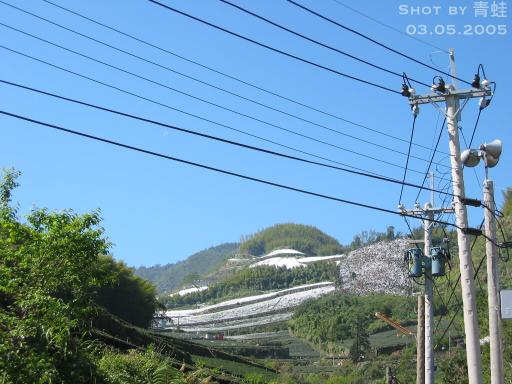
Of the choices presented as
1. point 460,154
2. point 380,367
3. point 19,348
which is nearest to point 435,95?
point 460,154

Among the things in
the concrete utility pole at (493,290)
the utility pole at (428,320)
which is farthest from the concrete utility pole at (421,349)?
the concrete utility pole at (493,290)

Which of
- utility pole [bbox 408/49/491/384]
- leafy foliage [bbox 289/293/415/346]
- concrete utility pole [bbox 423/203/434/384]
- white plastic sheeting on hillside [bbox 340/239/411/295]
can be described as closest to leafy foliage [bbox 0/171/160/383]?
utility pole [bbox 408/49/491/384]

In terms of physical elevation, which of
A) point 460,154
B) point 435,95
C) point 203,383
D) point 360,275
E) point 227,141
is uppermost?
point 360,275

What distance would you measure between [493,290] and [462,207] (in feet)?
7.83

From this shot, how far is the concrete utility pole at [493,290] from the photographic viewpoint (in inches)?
626

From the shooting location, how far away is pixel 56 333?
1416 centimetres

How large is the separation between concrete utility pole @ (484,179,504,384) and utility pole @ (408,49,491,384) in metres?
1.69

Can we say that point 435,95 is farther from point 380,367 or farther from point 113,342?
point 380,367

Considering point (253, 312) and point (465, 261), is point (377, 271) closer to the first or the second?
point (253, 312)

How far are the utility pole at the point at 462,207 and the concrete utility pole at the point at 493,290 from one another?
1690mm

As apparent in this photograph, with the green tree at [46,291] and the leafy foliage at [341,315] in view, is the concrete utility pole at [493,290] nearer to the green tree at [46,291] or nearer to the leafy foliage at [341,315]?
the green tree at [46,291]

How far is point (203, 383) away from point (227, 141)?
11.7 meters

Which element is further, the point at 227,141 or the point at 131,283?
the point at 131,283

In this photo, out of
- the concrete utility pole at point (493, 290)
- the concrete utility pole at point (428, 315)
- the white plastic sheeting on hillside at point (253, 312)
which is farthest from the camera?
the white plastic sheeting on hillside at point (253, 312)
